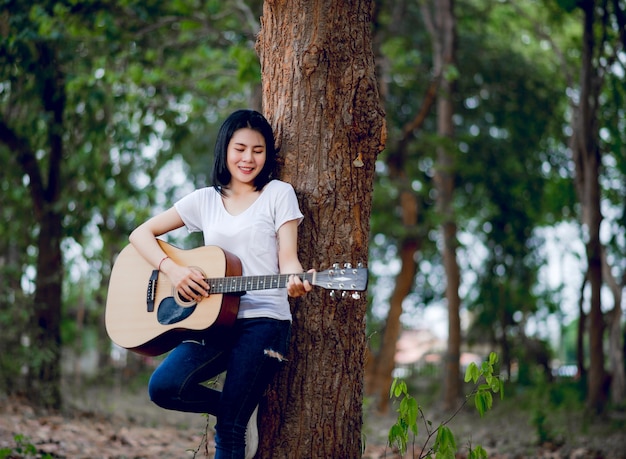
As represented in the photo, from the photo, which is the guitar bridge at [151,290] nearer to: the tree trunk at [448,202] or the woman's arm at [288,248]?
the woman's arm at [288,248]

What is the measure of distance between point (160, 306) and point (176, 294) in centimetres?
11

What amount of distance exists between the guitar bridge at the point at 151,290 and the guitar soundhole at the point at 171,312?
6 cm

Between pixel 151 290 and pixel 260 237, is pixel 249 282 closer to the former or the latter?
pixel 260 237

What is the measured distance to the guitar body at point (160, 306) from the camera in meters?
3.67

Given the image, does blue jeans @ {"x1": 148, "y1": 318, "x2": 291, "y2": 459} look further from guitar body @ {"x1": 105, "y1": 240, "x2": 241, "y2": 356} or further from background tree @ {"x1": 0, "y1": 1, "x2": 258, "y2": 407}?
background tree @ {"x1": 0, "y1": 1, "x2": 258, "y2": 407}

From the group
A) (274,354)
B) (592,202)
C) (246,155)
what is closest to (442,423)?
(274,354)

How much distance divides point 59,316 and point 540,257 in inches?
453

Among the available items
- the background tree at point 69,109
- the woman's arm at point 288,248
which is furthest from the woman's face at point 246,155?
the background tree at point 69,109

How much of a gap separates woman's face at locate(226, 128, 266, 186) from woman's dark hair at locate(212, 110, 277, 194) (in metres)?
0.02

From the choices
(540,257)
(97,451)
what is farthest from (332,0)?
(540,257)

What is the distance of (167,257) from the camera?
3.92 meters

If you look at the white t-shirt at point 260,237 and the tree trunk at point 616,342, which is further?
the tree trunk at point 616,342

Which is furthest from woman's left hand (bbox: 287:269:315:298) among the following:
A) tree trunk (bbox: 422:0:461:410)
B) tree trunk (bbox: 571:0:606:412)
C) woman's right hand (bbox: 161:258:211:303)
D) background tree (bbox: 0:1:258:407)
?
tree trunk (bbox: 422:0:461:410)

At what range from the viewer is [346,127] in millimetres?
4105
